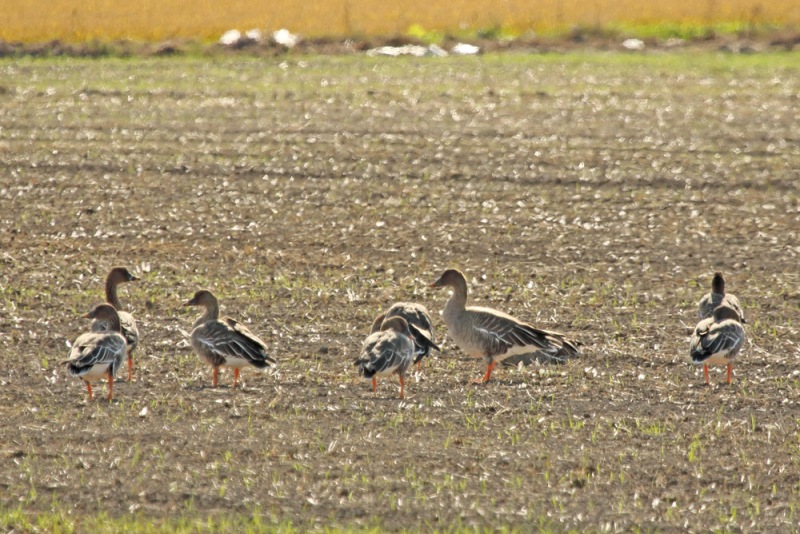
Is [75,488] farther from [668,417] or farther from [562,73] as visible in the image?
[562,73]

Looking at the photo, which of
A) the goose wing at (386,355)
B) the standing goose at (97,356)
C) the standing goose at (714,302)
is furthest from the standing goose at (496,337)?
the standing goose at (97,356)

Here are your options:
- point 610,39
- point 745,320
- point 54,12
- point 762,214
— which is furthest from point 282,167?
point 54,12

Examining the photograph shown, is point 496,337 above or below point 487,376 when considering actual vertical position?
above

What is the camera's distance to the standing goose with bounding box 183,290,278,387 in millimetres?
11188

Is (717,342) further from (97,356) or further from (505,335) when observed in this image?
(97,356)

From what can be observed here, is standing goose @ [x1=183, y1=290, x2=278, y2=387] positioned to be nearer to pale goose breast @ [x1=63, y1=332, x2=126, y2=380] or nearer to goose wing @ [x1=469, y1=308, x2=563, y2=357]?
pale goose breast @ [x1=63, y1=332, x2=126, y2=380]

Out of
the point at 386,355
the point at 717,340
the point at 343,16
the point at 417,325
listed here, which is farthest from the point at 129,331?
the point at 343,16

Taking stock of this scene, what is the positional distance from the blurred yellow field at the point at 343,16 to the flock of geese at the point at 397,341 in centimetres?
3064

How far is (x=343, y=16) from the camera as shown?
47406mm

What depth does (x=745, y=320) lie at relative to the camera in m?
13.6

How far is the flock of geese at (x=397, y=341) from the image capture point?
10.8 m

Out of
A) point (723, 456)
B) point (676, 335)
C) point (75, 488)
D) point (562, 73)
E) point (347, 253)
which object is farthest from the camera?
point (562, 73)

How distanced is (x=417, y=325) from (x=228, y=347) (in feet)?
6.25

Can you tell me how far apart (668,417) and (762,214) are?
29.4ft
